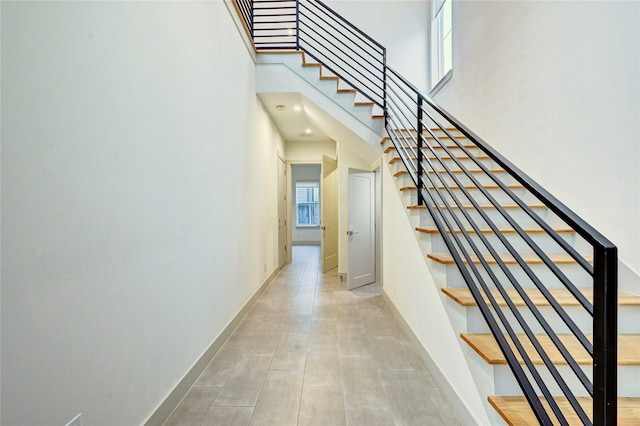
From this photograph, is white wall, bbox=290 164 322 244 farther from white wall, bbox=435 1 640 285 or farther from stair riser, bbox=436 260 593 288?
stair riser, bbox=436 260 593 288

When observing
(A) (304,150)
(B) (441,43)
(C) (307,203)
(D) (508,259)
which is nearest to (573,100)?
(D) (508,259)

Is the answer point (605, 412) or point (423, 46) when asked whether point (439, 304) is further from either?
point (423, 46)

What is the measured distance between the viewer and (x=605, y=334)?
2.63 feet

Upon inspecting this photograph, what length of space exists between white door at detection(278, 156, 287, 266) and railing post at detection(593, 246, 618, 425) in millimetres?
5050

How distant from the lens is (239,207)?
3145mm

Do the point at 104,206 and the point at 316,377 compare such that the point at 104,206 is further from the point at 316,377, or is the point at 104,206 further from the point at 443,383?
the point at 443,383

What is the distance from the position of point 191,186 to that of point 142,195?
1.85 feet

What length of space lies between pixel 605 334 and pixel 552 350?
84cm

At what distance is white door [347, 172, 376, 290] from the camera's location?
4.58 meters

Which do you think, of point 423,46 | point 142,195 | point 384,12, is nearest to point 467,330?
point 142,195

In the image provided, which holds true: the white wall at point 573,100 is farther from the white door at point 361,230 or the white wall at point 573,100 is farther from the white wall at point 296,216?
the white wall at point 296,216

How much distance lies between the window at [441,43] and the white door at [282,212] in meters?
3.09

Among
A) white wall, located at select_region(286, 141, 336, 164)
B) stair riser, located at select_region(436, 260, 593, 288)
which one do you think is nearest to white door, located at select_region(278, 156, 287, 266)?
white wall, located at select_region(286, 141, 336, 164)

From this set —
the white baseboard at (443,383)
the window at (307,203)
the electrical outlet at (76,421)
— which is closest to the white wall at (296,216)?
the window at (307,203)
